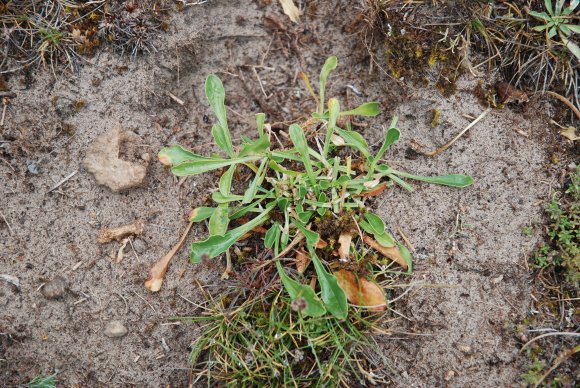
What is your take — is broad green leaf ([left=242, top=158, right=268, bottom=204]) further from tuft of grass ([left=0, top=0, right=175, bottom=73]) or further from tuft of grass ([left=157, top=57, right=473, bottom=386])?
tuft of grass ([left=0, top=0, right=175, bottom=73])

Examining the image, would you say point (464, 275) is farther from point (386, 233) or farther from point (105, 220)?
point (105, 220)

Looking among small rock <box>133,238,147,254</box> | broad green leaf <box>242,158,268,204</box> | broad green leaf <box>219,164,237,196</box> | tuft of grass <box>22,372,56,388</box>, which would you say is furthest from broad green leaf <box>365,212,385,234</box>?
tuft of grass <box>22,372,56,388</box>

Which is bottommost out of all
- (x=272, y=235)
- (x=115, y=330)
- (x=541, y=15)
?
(x=115, y=330)

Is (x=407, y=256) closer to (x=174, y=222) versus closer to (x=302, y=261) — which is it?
(x=302, y=261)

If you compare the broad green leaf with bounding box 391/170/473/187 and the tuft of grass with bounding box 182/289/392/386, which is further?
the broad green leaf with bounding box 391/170/473/187

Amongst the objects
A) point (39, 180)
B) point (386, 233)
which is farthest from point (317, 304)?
point (39, 180)

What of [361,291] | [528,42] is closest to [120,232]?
[361,291]

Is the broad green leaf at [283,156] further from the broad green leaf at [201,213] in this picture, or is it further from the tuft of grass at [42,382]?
the tuft of grass at [42,382]
